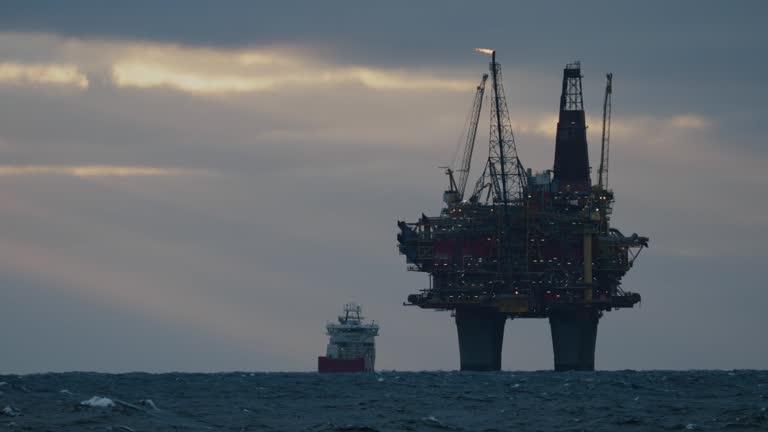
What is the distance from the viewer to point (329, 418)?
7744 cm

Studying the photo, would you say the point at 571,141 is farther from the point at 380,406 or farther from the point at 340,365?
the point at 380,406

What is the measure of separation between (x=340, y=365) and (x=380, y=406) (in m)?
108

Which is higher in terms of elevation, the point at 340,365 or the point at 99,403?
the point at 340,365

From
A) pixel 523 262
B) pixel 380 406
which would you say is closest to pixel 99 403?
pixel 380 406

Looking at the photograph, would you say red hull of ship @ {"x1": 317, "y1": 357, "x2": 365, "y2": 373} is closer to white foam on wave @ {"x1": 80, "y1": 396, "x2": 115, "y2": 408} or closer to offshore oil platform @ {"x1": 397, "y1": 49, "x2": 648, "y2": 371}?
offshore oil platform @ {"x1": 397, "y1": 49, "x2": 648, "y2": 371}

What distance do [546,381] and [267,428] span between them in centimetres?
6066

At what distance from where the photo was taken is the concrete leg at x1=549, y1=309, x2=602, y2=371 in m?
170

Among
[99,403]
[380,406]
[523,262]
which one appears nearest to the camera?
[99,403]

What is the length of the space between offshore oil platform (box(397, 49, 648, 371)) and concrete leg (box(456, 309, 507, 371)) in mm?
113

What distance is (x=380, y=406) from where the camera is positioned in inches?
3435

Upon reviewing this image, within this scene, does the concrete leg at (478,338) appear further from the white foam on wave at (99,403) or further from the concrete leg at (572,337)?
the white foam on wave at (99,403)

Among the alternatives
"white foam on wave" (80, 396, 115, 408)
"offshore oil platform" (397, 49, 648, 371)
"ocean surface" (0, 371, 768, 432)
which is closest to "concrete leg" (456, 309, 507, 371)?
"offshore oil platform" (397, 49, 648, 371)

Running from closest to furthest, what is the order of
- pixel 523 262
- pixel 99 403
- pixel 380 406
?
pixel 99 403 → pixel 380 406 → pixel 523 262

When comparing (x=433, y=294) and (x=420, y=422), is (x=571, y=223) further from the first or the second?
(x=420, y=422)
